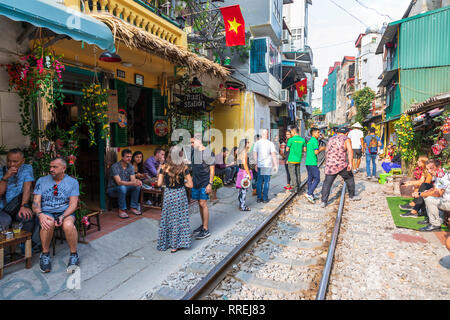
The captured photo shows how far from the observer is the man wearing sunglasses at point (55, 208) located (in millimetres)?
3625

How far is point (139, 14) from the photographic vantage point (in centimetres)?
618

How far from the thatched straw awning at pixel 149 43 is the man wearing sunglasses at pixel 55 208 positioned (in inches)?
94.5

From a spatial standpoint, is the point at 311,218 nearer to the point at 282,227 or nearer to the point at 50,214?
the point at 282,227

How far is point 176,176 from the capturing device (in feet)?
14.2

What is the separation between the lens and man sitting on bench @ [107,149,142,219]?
565 cm

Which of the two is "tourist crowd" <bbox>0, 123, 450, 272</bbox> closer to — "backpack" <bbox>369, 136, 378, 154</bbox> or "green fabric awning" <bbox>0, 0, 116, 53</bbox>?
"green fabric awning" <bbox>0, 0, 116, 53</bbox>

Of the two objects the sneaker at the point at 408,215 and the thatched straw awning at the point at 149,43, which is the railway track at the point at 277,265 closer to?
the sneaker at the point at 408,215

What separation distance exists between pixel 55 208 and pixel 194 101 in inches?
204

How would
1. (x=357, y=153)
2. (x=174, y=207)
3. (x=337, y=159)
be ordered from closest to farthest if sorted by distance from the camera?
(x=174, y=207) < (x=337, y=159) < (x=357, y=153)

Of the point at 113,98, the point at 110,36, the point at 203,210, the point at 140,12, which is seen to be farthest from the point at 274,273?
the point at 140,12

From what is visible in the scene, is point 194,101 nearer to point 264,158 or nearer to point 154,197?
point 264,158

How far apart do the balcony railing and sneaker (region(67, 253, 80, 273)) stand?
13.4 feet

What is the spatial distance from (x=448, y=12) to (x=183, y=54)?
Result: 1442 centimetres

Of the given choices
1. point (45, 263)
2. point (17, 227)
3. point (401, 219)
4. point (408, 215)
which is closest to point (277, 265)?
point (45, 263)
